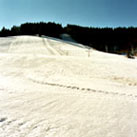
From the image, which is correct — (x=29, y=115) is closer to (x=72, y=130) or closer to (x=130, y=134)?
(x=72, y=130)

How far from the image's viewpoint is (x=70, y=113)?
11.2 feet

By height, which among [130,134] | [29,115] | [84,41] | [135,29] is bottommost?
[130,134]

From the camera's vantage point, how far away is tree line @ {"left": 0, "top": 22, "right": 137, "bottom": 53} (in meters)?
51.8

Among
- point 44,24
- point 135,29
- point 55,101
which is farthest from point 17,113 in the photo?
point 135,29

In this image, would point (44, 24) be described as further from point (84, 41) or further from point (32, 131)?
point (32, 131)

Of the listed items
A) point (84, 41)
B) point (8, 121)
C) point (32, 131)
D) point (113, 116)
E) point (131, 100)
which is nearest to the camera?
point (32, 131)

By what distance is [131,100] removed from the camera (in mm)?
4582

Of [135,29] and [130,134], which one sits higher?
[135,29]

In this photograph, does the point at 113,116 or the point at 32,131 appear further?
the point at 113,116

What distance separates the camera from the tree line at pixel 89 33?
170ft

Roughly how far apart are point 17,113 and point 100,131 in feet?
7.05

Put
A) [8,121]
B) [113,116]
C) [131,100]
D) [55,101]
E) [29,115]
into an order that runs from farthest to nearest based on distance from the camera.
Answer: [131,100], [55,101], [113,116], [29,115], [8,121]

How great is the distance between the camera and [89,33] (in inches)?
2237

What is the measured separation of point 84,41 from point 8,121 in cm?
5421
